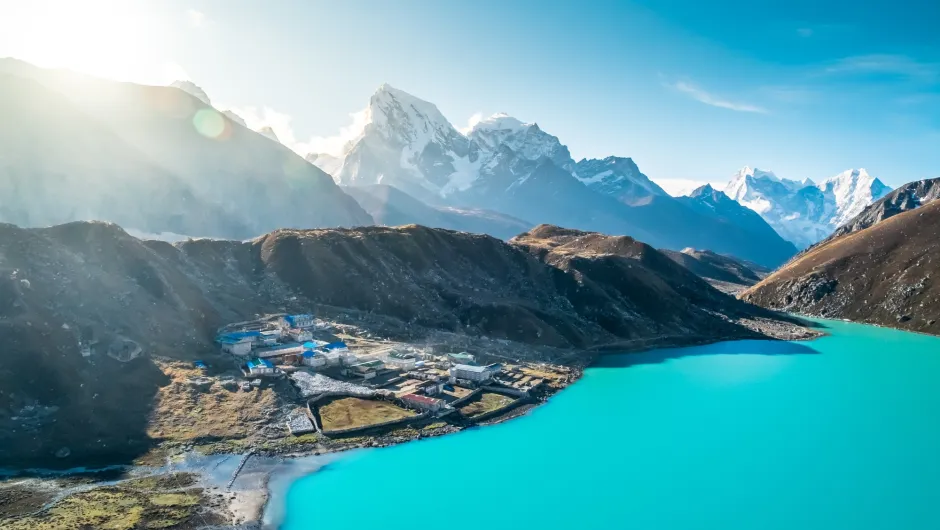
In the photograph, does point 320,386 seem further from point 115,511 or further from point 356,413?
point 115,511

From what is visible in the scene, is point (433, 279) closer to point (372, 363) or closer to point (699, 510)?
point (372, 363)

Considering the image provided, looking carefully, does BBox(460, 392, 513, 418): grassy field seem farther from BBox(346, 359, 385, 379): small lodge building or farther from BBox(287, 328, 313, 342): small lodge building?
BBox(287, 328, 313, 342): small lodge building

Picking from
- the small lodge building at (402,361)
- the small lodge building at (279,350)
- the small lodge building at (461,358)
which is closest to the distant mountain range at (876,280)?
the small lodge building at (461,358)

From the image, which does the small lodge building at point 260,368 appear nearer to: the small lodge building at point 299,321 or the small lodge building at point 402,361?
the small lodge building at point 402,361

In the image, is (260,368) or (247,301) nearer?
(260,368)

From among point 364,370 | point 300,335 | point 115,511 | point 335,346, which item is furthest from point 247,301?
point 115,511

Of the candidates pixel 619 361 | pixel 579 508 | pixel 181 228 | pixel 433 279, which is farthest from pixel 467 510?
pixel 181 228
